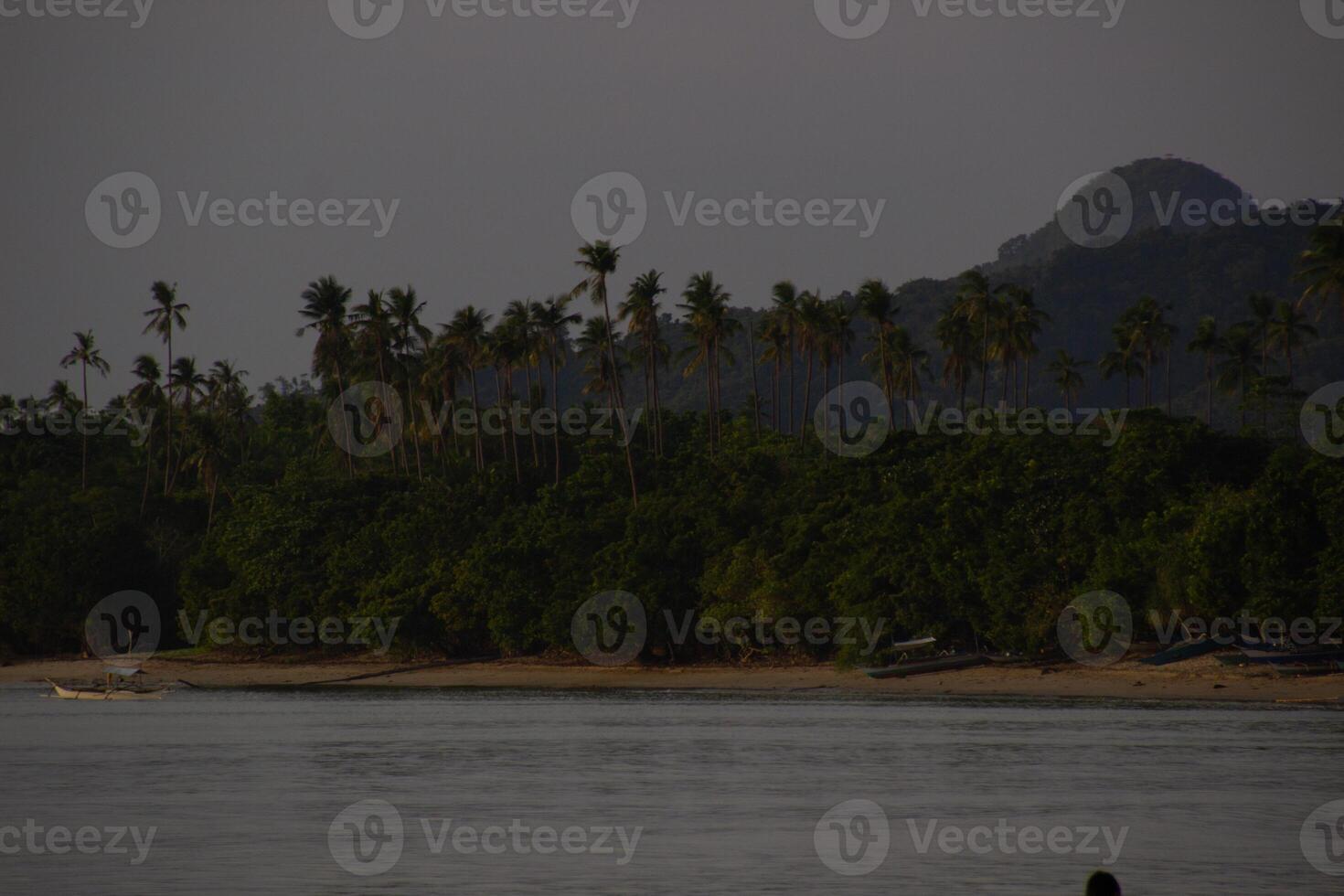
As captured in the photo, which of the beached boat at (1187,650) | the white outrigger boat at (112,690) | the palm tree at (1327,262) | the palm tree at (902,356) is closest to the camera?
the beached boat at (1187,650)

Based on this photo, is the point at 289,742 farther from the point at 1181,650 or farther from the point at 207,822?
the point at 1181,650

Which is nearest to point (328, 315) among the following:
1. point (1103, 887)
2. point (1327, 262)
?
point (1327, 262)

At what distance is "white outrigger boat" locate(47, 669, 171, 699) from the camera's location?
7069 cm

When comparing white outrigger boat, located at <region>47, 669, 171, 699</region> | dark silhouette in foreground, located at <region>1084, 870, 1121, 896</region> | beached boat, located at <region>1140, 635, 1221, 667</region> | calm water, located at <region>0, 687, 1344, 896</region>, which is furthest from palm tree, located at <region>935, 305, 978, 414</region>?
dark silhouette in foreground, located at <region>1084, 870, 1121, 896</region>

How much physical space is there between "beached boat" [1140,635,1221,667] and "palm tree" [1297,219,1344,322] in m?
19.5

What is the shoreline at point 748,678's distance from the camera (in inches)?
2269

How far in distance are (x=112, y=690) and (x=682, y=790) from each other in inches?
1704

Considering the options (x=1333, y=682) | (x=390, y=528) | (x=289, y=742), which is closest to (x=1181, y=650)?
(x=1333, y=682)

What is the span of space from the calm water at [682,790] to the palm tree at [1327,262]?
81.0 feet

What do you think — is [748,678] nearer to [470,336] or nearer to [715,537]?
[715,537]

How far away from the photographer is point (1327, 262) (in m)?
70.4

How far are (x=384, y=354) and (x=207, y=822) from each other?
234ft

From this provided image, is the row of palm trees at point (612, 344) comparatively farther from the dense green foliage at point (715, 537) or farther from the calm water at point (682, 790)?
the calm water at point (682, 790)

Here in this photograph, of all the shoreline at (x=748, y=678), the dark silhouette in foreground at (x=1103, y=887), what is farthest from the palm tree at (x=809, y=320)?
the dark silhouette in foreground at (x=1103, y=887)
